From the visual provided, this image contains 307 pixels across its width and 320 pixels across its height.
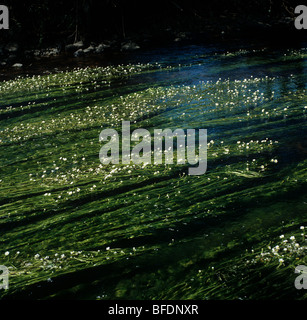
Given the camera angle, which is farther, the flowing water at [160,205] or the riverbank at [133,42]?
the riverbank at [133,42]

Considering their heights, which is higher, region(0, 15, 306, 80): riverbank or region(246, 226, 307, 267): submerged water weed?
region(0, 15, 306, 80): riverbank

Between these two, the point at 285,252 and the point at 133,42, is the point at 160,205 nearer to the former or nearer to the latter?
the point at 285,252

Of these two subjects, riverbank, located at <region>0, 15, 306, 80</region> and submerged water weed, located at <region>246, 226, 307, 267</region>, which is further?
riverbank, located at <region>0, 15, 306, 80</region>

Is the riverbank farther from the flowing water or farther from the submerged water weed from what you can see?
the submerged water weed

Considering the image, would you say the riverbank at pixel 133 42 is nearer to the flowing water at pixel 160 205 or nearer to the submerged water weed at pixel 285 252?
the flowing water at pixel 160 205

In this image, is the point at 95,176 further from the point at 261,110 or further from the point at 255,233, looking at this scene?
the point at 261,110

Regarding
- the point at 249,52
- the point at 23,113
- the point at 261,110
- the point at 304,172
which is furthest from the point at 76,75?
the point at 304,172

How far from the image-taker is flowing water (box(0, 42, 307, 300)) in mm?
3844

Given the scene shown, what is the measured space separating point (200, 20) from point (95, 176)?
20.2 metres

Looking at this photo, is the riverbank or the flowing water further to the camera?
the riverbank

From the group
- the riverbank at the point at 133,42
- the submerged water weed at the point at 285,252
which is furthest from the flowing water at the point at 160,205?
the riverbank at the point at 133,42

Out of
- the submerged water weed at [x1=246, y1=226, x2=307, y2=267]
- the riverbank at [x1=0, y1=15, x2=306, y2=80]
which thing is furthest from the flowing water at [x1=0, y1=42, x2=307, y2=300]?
the riverbank at [x1=0, y1=15, x2=306, y2=80]

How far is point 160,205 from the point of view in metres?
5.13

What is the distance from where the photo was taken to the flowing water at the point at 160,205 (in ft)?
12.6
